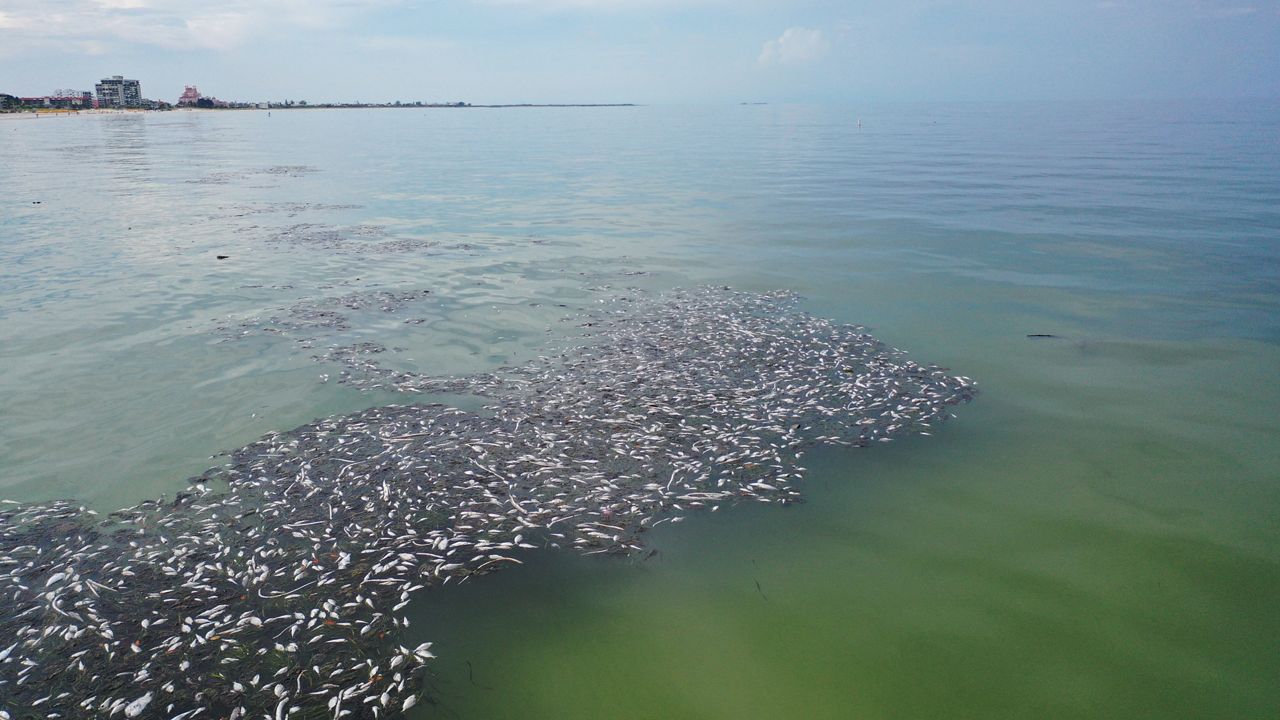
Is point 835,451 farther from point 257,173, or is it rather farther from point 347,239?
point 257,173

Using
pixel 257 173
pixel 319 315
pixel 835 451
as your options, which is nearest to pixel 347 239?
pixel 319 315

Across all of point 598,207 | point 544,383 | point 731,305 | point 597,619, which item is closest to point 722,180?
point 598,207

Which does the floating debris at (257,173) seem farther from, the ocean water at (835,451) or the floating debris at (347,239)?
the floating debris at (347,239)

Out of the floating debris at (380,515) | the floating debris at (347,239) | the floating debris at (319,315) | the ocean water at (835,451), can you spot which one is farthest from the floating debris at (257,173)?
the floating debris at (380,515)

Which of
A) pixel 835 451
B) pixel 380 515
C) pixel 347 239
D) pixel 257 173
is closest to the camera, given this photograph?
pixel 380 515

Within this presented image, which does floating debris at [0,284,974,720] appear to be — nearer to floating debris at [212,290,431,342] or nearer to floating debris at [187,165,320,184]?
floating debris at [212,290,431,342]

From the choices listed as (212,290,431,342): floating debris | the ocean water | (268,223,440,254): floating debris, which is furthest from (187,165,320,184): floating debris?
(212,290,431,342): floating debris
